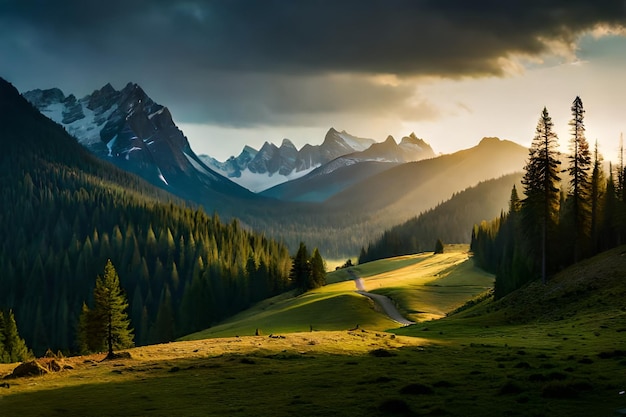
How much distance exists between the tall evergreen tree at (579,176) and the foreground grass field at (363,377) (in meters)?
29.2

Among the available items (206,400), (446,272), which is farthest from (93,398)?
(446,272)

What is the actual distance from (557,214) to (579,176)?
6.66 m

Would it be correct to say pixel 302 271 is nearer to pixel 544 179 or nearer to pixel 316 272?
pixel 316 272

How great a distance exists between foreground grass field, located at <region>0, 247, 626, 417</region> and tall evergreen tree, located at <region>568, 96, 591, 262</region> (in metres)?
29.2

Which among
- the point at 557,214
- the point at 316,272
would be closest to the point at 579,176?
the point at 557,214

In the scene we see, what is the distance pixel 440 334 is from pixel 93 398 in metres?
37.9

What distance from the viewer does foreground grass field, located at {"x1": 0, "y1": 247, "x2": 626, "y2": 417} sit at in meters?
25.7

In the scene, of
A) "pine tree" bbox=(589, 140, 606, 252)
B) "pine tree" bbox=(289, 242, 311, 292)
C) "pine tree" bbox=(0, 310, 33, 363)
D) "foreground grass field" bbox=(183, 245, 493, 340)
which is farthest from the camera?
"pine tree" bbox=(289, 242, 311, 292)

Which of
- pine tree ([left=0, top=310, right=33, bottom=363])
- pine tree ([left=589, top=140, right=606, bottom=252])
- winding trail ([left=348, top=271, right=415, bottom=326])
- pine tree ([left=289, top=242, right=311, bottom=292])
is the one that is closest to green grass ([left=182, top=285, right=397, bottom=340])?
winding trail ([left=348, top=271, right=415, bottom=326])

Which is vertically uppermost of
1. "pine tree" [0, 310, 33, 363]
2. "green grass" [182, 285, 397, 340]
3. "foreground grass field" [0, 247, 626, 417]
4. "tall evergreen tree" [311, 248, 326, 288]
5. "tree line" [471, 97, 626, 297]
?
"tree line" [471, 97, 626, 297]

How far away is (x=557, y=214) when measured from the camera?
87312mm

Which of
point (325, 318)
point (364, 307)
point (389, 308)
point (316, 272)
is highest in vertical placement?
point (316, 272)

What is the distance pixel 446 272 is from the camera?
6521 inches

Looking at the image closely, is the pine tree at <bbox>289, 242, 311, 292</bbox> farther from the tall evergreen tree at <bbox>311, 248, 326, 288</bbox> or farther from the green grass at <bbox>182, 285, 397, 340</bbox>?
the green grass at <bbox>182, 285, 397, 340</bbox>
